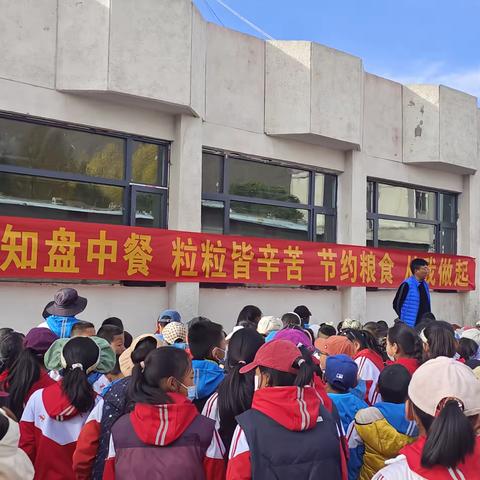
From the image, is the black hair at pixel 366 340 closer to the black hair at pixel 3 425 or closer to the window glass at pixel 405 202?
the black hair at pixel 3 425

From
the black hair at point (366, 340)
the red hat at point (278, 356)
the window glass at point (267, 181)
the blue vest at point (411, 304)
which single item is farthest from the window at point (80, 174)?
the red hat at point (278, 356)

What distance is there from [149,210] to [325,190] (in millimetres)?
3693

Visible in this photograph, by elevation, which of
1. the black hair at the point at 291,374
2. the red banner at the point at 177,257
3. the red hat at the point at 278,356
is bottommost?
the black hair at the point at 291,374

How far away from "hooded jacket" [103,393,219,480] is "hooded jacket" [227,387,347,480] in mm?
212

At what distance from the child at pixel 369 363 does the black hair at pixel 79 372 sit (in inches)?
79.5

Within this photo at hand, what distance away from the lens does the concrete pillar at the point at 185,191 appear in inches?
345

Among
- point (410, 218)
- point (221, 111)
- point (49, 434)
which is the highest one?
point (221, 111)

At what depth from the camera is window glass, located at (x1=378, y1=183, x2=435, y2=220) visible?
12.2 metres

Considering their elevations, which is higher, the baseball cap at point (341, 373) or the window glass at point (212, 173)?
the window glass at point (212, 173)

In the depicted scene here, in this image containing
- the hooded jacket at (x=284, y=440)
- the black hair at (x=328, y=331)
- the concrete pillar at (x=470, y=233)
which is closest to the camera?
the hooded jacket at (x=284, y=440)

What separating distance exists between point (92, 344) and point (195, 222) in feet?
18.8

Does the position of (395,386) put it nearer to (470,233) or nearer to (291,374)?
(291,374)

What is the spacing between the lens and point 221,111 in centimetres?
944

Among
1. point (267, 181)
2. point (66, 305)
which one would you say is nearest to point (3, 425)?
point (66, 305)
